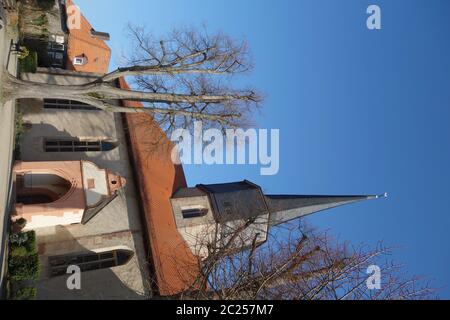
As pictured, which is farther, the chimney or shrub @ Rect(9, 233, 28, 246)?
the chimney

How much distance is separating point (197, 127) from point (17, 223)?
9282mm

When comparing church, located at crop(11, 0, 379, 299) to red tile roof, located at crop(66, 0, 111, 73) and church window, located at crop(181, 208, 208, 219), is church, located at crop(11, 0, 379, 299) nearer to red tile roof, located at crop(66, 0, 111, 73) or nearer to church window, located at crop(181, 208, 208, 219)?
church window, located at crop(181, 208, 208, 219)

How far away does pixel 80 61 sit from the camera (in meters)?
36.7

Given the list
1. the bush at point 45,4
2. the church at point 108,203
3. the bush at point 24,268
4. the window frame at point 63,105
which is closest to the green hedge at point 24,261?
the bush at point 24,268

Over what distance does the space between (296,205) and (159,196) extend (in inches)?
378

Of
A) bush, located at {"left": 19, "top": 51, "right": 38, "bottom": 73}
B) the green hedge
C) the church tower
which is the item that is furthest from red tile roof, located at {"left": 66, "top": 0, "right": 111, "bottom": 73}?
the green hedge

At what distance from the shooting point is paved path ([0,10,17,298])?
15.2m

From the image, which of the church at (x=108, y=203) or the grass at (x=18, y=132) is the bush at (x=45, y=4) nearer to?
the church at (x=108, y=203)

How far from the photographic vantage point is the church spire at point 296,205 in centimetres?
2555

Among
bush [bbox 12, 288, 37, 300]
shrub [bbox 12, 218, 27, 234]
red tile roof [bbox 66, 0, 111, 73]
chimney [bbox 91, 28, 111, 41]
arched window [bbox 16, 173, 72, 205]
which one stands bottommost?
bush [bbox 12, 288, 37, 300]

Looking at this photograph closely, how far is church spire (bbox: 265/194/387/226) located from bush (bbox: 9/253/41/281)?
13.7 metres

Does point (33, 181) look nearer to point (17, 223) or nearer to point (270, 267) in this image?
point (17, 223)

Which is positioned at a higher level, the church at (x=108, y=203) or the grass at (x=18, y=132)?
the grass at (x=18, y=132)

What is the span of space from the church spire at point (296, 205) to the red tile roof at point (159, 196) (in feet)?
20.5
